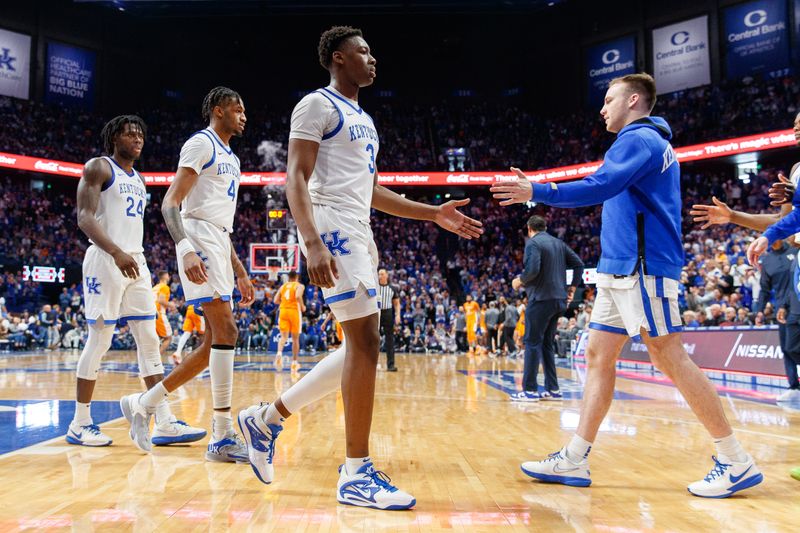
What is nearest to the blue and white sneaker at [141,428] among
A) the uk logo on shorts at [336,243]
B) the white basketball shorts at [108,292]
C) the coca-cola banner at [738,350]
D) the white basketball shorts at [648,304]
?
the white basketball shorts at [108,292]

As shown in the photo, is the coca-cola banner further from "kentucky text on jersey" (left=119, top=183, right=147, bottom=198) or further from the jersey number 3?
"kentucky text on jersey" (left=119, top=183, right=147, bottom=198)

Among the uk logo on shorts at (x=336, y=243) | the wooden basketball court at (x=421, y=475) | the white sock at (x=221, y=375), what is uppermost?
the uk logo on shorts at (x=336, y=243)

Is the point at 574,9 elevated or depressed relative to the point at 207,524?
elevated

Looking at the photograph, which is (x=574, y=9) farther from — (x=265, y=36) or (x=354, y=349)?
(x=354, y=349)

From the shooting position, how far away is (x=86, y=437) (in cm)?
400

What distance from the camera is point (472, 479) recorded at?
310cm

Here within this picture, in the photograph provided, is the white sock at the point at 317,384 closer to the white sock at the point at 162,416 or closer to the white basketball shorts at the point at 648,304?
the white basketball shorts at the point at 648,304

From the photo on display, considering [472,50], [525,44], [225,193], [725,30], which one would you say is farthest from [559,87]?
[225,193]

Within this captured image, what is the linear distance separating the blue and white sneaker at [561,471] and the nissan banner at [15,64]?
33.0m

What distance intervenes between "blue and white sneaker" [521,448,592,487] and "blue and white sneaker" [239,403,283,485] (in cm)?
125

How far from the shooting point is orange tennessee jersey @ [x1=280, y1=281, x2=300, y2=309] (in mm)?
11766

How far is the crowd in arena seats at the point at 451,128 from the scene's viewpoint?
2570cm

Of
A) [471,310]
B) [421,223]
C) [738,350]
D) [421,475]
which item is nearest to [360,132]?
[421,475]

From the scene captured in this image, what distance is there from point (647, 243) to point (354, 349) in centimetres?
152
